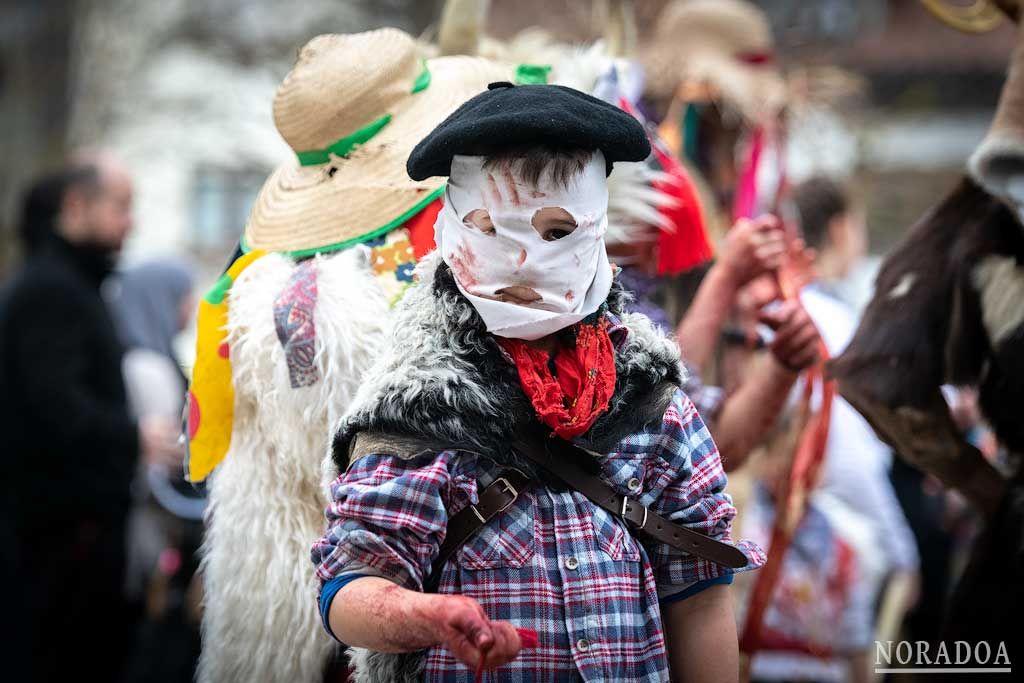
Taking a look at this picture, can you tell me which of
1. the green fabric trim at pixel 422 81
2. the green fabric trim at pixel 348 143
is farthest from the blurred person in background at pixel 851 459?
the green fabric trim at pixel 348 143

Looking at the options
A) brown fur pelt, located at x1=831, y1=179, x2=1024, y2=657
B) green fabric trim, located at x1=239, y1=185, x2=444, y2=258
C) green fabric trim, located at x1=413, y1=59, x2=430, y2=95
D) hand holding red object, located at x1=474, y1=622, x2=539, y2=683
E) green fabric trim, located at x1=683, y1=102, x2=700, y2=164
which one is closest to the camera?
hand holding red object, located at x1=474, y1=622, x2=539, y2=683

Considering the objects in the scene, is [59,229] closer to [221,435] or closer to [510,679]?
[221,435]

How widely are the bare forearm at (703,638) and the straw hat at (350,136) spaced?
3.23 ft

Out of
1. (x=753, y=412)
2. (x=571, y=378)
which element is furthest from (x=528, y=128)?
(x=753, y=412)

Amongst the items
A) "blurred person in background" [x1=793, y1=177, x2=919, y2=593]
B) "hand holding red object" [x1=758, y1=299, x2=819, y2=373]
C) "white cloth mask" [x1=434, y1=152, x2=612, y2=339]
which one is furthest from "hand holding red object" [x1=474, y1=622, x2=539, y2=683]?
"blurred person in background" [x1=793, y1=177, x2=919, y2=593]

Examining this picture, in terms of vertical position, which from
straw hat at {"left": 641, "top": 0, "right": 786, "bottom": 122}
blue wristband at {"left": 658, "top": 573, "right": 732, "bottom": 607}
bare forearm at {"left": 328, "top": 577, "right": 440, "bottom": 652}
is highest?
bare forearm at {"left": 328, "top": 577, "right": 440, "bottom": 652}

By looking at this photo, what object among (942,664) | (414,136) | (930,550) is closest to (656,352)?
(414,136)

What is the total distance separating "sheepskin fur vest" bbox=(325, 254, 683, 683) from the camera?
1979 millimetres

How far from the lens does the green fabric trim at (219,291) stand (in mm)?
2574

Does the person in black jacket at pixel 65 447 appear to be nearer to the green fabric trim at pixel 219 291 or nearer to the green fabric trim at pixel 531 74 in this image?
the green fabric trim at pixel 219 291

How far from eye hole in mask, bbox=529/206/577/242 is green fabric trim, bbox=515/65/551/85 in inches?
31.5

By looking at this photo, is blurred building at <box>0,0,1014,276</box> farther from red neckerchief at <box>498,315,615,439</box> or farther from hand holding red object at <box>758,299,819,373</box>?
red neckerchief at <box>498,315,615,439</box>

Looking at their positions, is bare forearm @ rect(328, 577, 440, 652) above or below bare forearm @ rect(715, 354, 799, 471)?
above

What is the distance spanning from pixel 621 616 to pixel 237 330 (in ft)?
3.28
